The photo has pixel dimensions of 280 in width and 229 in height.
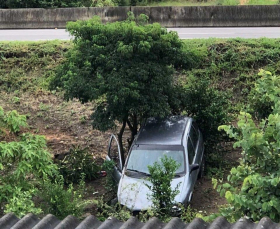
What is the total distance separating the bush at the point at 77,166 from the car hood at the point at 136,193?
221 centimetres

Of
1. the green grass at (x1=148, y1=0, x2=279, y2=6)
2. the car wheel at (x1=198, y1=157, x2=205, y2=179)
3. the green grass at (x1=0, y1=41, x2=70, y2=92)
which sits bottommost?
the car wheel at (x1=198, y1=157, x2=205, y2=179)

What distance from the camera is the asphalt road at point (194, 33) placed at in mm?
17875

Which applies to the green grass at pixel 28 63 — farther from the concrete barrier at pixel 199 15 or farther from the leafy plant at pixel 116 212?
the leafy plant at pixel 116 212

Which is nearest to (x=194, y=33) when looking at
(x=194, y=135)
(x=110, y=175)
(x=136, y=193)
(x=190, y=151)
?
(x=194, y=135)

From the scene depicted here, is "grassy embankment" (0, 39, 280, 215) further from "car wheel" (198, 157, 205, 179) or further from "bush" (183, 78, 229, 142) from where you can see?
"car wheel" (198, 157, 205, 179)

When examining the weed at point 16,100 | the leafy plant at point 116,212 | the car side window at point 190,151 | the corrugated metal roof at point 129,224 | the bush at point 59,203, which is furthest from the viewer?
the weed at point 16,100

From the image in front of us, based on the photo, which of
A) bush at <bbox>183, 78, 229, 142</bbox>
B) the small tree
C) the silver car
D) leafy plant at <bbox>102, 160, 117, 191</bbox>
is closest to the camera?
the small tree

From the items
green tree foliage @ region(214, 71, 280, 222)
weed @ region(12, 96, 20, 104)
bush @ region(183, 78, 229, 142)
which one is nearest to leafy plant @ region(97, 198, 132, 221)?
green tree foliage @ region(214, 71, 280, 222)

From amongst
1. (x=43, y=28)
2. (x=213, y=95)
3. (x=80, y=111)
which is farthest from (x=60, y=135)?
(x=43, y=28)

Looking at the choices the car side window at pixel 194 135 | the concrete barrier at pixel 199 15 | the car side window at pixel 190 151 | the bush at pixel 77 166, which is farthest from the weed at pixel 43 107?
the car side window at pixel 190 151

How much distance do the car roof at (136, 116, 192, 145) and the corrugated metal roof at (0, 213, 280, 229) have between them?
244 inches

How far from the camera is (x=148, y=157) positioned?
9.80 m

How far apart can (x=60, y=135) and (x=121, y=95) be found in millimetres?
4453

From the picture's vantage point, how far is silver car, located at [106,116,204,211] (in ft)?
29.8
